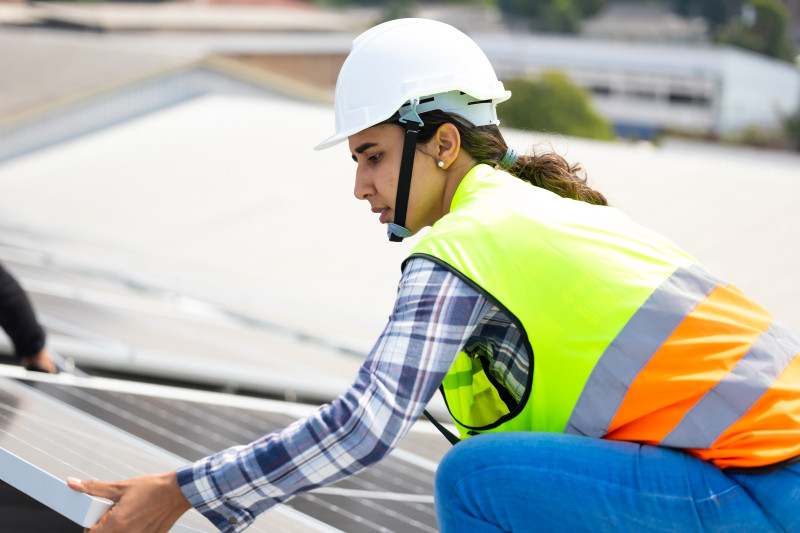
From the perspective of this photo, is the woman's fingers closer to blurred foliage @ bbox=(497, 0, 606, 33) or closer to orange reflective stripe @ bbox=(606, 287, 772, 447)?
orange reflective stripe @ bbox=(606, 287, 772, 447)

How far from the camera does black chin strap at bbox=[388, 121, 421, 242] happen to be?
2.18m

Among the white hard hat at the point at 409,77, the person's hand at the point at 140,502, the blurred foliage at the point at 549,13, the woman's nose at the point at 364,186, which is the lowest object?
the person's hand at the point at 140,502

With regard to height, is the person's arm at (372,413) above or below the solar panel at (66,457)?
above

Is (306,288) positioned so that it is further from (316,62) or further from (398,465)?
(316,62)

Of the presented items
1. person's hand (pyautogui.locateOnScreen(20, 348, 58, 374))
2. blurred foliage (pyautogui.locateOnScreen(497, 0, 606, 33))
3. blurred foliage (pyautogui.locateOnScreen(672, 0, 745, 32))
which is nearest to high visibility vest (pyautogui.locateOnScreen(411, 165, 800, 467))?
person's hand (pyautogui.locateOnScreen(20, 348, 58, 374))

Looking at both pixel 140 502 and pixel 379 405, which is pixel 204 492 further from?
pixel 379 405

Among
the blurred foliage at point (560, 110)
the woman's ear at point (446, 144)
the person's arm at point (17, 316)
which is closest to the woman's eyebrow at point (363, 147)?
the woman's ear at point (446, 144)

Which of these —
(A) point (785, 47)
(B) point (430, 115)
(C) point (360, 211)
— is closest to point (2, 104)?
(C) point (360, 211)

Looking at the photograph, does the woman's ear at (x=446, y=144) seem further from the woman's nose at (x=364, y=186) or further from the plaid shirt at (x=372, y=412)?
the plaid shirt at (x=372, y=412)

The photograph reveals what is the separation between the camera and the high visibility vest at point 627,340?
1910 mm

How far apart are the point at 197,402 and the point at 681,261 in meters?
3.07

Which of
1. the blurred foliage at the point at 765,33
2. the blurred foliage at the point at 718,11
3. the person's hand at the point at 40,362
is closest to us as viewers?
the person's hand at the point at 40,362

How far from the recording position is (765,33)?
57406 millimetres

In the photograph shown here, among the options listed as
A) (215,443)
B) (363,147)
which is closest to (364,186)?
(363,147)
